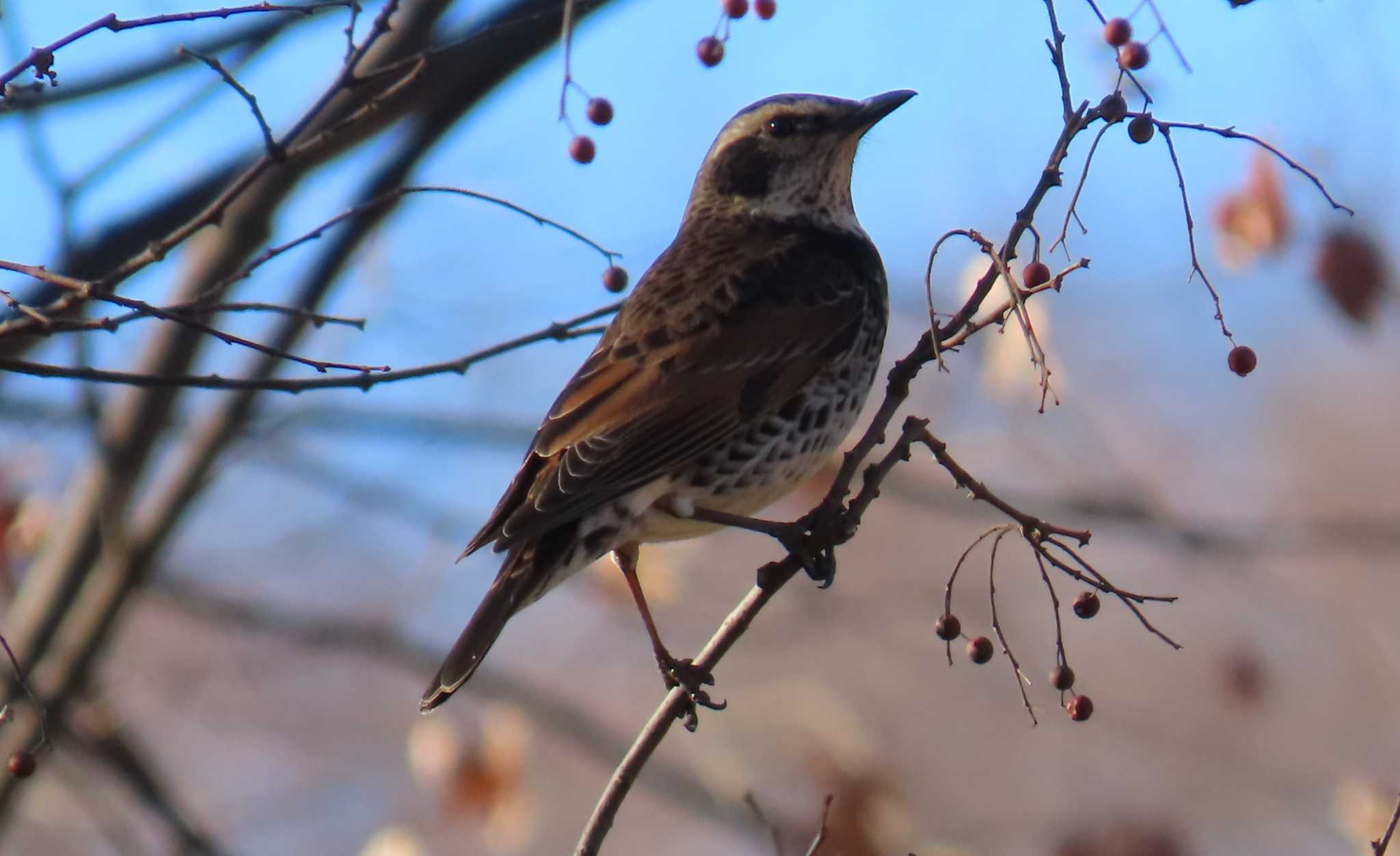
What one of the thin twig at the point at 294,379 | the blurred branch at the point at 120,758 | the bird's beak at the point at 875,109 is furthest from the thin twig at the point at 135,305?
the blurred branch at the point at 120,758

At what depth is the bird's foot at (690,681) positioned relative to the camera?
402cm

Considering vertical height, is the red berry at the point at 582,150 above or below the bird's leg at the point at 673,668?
above

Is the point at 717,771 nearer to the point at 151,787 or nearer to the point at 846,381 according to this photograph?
the point at 151,787

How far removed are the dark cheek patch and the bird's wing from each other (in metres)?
0.50

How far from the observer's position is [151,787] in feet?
23.1

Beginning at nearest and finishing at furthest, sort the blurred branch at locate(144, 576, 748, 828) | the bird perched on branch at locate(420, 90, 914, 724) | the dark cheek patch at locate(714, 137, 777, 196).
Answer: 1. the bird perched on branch at locate(420, 90, 914, 724)
2. the dark cheek patch at locate(714, 137, 777, 196)
3. the blurred branch at locate(144, 576, 748, 828)

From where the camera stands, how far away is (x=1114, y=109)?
3422 mm

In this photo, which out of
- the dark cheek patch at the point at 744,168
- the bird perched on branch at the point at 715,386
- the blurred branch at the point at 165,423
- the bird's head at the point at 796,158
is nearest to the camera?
the bird perched on branch at the point at 715,386

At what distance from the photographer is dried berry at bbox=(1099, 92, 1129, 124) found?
3.42m

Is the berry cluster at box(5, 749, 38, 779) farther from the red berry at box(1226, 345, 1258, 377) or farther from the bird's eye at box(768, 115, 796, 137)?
the bird's eye at box(768, 115, 796, 137)

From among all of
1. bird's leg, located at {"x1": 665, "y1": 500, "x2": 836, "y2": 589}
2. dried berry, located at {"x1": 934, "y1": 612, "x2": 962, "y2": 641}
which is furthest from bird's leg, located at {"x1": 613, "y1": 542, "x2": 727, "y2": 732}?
dried berry, located at {"x1": 934, "y1": 612, "x2": 962, "y2": 641}

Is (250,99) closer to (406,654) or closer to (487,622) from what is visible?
(487,622)

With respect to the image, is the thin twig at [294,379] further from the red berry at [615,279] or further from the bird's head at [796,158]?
the bird's head at [796,158]

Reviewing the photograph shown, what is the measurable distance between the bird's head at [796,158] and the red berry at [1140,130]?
6.69ft
